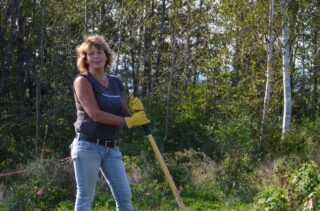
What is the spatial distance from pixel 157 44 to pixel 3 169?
6.49 metres

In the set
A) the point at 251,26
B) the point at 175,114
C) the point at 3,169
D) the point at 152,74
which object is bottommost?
the point at 3,169

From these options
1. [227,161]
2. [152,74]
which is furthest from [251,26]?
[227,161]

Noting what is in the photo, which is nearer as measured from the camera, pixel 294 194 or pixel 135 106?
pixel 135 106

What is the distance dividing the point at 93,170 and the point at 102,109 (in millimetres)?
450

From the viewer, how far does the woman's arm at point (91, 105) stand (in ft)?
13.5

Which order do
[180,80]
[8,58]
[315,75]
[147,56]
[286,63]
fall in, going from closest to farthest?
[8,58]
[286,63]
[180,80]
[147,56]
[315,75]

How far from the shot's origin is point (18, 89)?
12.8m

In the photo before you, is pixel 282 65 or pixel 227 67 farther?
pixel 227 67

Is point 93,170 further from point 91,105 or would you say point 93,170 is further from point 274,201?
point 274,201

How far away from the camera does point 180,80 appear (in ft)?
46.1

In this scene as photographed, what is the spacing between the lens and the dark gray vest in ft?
13.7

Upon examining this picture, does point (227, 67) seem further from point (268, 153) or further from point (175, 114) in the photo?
point (268, 153)

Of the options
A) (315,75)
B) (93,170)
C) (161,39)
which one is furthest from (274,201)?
(315,75)

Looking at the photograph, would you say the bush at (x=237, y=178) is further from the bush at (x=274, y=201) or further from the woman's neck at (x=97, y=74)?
the woman's neck at (x=97, y=74)
